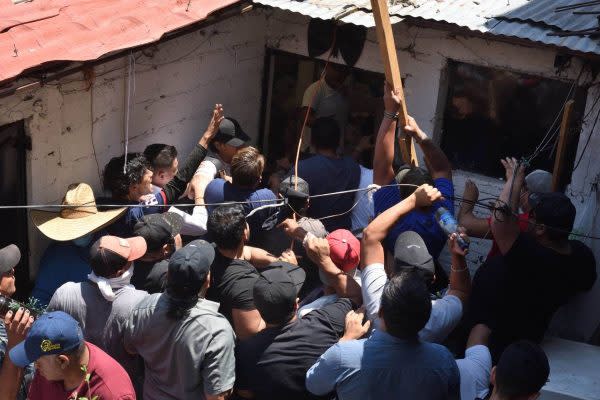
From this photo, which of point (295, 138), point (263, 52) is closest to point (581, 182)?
point (295, 138)

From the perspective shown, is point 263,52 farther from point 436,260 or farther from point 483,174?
point 436,260

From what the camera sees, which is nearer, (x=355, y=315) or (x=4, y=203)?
(x=355, y=315)

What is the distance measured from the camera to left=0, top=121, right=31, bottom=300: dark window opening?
595 cm

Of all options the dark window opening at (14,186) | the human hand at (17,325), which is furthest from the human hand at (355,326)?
the dark window opening at (14,186)

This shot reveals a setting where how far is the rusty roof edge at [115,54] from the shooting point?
539cm

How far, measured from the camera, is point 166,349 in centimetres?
470

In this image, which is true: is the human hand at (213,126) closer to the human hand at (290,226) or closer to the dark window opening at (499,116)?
the human hand at (290,226)

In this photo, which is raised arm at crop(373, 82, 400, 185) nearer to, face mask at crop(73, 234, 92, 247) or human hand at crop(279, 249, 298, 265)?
human hand at crop(279, 249, 298, 265)

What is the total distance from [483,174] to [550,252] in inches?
94.5

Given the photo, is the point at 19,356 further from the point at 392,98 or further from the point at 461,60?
the point at 461,60

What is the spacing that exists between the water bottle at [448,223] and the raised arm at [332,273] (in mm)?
670

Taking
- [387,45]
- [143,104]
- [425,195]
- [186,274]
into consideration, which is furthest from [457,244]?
[143,104]

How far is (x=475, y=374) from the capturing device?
4484 mm

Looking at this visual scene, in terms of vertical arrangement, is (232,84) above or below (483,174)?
above
